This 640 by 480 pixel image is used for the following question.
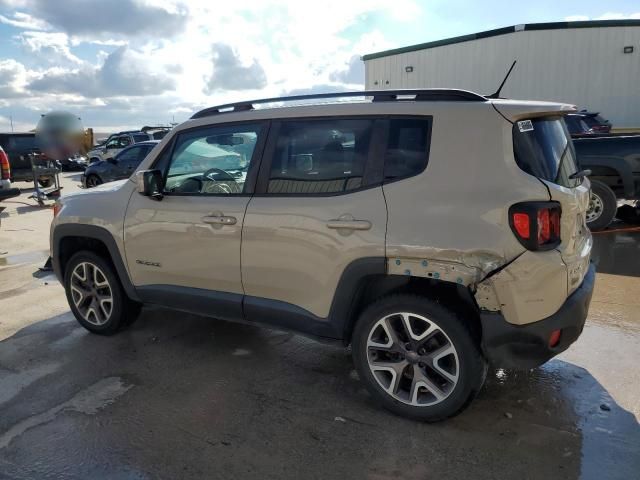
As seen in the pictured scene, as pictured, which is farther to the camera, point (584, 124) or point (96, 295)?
point (584, 124)

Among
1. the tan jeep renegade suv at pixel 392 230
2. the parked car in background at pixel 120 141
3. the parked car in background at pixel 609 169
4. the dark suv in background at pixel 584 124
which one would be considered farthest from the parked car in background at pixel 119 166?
the tan jeep renegade suv at pixel 392 230

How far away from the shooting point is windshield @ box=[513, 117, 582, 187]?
2.80 m

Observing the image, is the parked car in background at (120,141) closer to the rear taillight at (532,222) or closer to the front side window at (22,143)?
the front side window at (22,143)

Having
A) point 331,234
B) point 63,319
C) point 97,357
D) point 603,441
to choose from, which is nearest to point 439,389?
point 603,441

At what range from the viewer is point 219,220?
3607 millimetres

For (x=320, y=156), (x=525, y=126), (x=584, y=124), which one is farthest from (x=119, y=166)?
(x=525, y=126)

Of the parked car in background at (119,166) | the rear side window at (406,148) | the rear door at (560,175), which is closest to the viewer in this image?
the rear door at (560,175)

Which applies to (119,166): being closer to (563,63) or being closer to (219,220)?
(219,220)

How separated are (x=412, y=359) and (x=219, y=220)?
159 cm

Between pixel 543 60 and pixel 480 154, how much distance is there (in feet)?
60.9

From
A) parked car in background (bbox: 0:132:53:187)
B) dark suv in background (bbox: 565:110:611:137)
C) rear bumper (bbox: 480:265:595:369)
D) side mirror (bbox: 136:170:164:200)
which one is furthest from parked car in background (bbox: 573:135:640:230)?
parked car in background (bbox: 0:132:53:187)

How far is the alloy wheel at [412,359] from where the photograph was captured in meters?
2.98

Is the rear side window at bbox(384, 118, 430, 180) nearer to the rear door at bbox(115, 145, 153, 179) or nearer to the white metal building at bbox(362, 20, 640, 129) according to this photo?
the rear door at bbox(115, 145, 153, 179)

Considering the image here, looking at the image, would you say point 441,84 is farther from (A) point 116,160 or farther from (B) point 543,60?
(A) point 116,160
